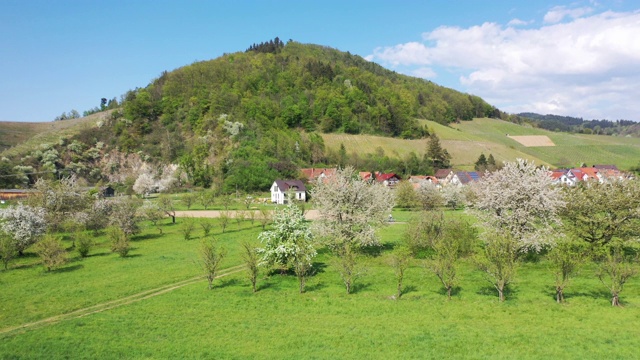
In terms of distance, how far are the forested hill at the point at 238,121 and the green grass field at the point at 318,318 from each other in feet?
264

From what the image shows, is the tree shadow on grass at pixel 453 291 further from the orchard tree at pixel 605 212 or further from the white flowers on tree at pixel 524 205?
the orchard tree at pixel 605 212

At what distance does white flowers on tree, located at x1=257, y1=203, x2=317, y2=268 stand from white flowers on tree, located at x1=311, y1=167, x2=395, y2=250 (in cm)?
390

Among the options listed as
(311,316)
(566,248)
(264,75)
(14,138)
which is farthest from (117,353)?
(14,138)

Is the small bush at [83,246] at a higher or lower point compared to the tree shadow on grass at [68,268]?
higher

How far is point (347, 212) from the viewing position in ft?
131

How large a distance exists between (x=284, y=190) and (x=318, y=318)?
75.8 metres

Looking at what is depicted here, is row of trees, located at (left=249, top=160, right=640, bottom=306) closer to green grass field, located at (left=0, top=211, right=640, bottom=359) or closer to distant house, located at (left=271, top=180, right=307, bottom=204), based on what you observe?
green grass field, located at (left=0, top=211, right=640, bottom=359)

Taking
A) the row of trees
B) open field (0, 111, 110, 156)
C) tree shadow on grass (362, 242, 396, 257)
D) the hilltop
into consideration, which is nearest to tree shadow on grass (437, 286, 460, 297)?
the row of trees

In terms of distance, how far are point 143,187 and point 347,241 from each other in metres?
91.6

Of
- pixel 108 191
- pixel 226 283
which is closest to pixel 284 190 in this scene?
pixel 108 191

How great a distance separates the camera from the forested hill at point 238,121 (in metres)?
125

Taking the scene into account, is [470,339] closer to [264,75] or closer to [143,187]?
[143,187]

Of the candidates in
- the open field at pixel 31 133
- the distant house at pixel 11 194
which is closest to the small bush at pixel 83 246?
the distant house at pixel 11 194

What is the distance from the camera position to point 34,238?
4541 cm
